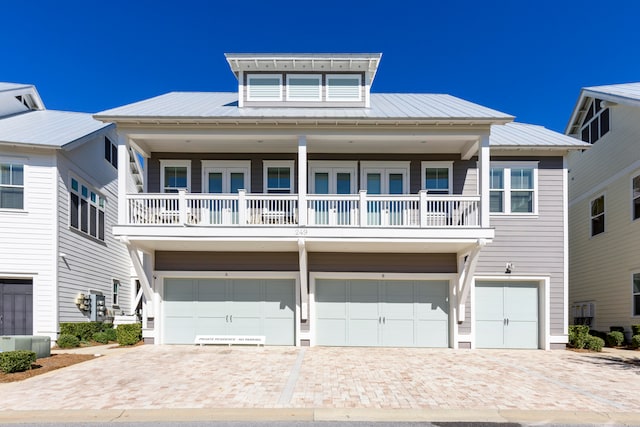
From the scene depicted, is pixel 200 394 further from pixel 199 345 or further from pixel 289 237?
pixel 199 345

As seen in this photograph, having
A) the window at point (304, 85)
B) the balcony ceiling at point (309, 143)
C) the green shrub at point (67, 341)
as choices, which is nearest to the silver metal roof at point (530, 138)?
the balcony ceiling at point (309, 143)

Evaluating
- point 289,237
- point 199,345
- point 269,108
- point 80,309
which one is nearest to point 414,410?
point 289,237

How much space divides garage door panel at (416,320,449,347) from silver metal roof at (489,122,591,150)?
6.21 m

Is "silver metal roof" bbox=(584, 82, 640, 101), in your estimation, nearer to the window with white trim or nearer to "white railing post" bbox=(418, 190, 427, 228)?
the window with white trim

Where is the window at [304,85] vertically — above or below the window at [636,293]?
above

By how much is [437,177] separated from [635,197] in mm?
7612

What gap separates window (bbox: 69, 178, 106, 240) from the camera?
1752 centimetres

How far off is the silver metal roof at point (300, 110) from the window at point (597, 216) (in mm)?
7625

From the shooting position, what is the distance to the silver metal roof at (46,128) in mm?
15875

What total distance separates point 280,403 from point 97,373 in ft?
16.3

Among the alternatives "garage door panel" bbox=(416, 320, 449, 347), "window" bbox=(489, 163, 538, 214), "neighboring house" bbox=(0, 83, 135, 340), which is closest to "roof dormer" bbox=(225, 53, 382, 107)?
"window" bbox=(489, 163, 538, 214)

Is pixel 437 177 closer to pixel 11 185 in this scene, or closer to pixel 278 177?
pixel 278 177

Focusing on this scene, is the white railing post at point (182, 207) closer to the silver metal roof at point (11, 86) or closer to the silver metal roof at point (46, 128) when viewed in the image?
the silver metal roof at point (46, 128)

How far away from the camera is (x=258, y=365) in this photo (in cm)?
1125
